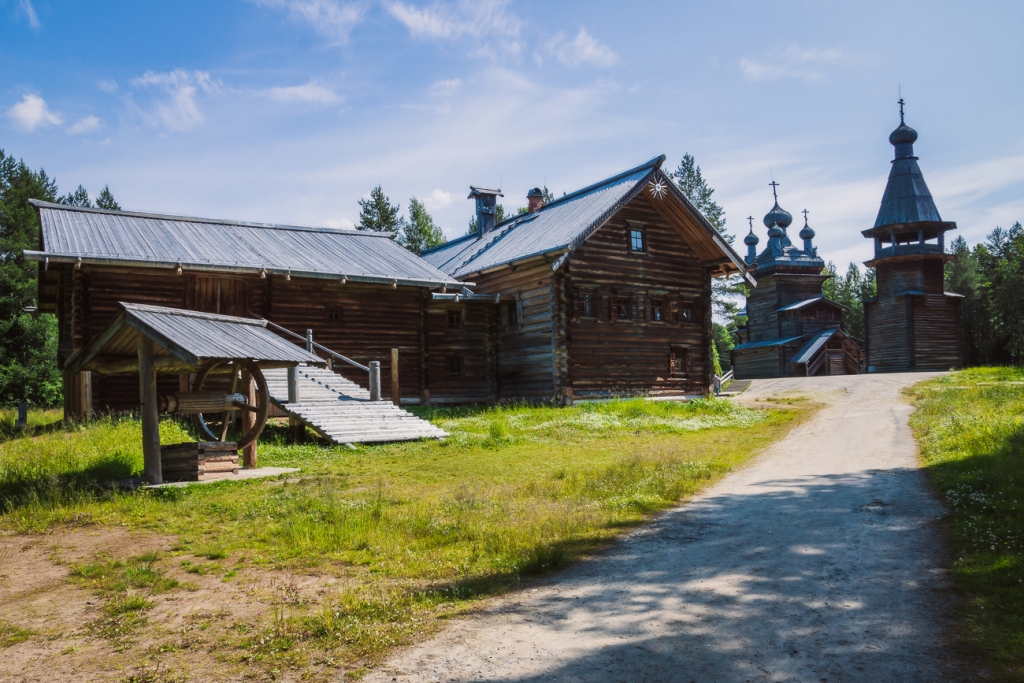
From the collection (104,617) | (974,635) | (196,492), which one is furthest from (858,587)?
(196,492)

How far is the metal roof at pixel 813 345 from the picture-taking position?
4825 cm

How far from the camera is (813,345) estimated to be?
48938mm

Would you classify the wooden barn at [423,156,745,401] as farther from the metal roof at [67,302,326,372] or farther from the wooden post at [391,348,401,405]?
the metal roof at [67,302,326,372]

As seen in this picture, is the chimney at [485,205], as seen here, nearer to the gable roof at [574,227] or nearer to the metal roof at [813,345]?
the gable roof at [574,227]

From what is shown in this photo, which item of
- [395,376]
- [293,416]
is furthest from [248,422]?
[395,376]

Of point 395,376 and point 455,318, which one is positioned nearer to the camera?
point 395,376

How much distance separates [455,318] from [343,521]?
18.9 m

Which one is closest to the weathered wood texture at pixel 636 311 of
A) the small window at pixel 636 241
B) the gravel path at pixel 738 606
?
the small window at pixel 636 241

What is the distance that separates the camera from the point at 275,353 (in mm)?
12289

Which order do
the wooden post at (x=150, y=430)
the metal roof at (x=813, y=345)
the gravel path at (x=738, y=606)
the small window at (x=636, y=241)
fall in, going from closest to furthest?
the gravel path at (x=738, y=606)
the wooden post at (x=150, y=430)
the small window at (x=636, y=241)
the metal roof at (x=813, y=345)

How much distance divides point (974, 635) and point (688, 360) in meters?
24.7

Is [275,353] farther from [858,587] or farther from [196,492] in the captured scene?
[858,587]

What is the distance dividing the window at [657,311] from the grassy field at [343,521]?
12.2 metres

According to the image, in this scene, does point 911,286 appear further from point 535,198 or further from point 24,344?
point 24,344
